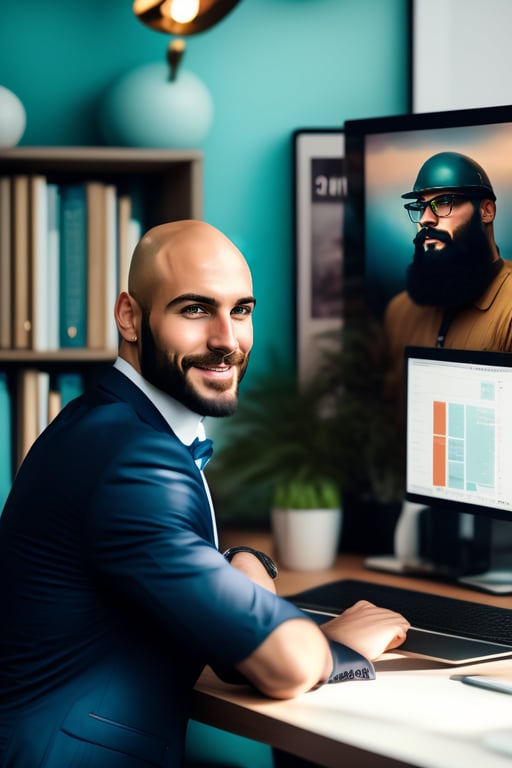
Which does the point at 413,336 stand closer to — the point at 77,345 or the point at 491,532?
the point at 491,532

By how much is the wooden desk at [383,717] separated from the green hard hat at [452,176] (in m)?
0.96

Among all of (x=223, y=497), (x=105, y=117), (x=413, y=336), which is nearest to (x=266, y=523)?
(x=223, y=497)

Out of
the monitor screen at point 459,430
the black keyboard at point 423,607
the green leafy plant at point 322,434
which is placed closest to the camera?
the black keyboard at point 423,607

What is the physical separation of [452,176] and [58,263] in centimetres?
82

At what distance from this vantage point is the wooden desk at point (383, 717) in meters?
1.25

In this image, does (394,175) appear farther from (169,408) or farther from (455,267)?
(169,408)

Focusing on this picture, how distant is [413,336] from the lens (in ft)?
7.34

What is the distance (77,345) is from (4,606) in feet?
2.78

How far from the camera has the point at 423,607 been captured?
5.96 ft

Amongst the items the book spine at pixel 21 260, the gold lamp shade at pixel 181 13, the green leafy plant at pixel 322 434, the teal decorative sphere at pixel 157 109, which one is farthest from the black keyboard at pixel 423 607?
the gold lamp shade at pixel 181 13

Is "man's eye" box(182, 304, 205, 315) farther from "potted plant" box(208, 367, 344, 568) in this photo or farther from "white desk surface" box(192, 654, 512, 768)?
"potted plant" box(208, 367, 344, 568)

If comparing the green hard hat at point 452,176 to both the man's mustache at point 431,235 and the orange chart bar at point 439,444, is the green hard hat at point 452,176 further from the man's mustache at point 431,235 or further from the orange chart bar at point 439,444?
the orange chart bar at point 439,444

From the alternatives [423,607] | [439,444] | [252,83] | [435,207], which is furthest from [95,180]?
[423,607]

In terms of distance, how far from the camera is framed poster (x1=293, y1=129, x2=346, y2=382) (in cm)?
245
